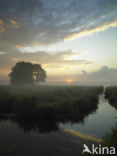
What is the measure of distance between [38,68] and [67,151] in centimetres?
5702

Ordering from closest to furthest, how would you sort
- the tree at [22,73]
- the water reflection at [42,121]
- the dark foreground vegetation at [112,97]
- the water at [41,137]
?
the water at [41,137], the water reflection at [42,121], the dark foreground vegetation at [112,97], the tree at [22,73]

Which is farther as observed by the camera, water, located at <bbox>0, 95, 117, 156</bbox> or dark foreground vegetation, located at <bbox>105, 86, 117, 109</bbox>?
dark foreground vegetation, located at <bbox>105, 86, 117, 109</bbox>

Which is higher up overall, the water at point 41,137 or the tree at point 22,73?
the tree at point 22,73

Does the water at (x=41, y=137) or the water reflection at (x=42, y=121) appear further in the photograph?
the water reflection at (x=42, y=121)

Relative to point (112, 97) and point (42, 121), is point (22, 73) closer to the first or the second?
point (112, 97)

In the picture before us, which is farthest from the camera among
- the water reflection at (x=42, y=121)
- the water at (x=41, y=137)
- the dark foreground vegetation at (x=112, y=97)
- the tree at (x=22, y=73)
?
the tree at (x=22, y=73)

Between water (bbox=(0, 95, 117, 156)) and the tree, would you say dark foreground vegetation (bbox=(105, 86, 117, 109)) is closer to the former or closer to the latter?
water (bbox=(0, 95, 117, 156))

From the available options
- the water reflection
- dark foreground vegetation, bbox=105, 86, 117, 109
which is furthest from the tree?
the water reflection

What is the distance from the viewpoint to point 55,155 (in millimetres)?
7582

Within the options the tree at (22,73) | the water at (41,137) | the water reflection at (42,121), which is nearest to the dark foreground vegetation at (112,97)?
the water reflection at (42,121)

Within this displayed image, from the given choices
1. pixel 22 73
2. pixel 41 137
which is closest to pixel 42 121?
pixel 41 137

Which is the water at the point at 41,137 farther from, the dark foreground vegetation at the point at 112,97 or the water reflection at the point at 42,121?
the dark foreground vegetation at the point at 112,97

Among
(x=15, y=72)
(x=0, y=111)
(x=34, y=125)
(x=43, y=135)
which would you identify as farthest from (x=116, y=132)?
(x=15, y=72)

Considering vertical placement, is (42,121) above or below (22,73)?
below
